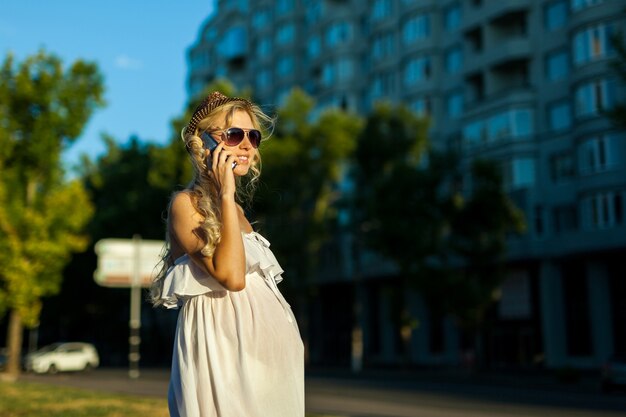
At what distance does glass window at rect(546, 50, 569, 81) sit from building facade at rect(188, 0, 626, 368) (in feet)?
0.20

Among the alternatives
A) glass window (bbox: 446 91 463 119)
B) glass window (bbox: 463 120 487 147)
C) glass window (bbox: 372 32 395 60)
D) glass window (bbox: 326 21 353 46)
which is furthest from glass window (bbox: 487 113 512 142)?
glass window (bbox: 326 21 353 46)

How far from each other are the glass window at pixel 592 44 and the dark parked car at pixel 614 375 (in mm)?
15455

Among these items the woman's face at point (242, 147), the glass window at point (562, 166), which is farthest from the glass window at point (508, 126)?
the woman's face at point (242, 147)

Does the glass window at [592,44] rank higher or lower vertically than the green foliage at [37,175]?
higher

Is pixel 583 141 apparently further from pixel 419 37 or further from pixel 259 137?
pixel 259 137

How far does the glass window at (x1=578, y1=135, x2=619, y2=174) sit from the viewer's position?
115 feet

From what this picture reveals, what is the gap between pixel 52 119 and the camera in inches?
1061

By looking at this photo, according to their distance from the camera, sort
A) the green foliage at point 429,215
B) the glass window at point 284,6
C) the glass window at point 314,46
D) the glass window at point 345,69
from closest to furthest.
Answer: the green foliage at point 429,215 → the glass window at point 345,69 → the glass window at point 314,46 → the glass window at point 284,6

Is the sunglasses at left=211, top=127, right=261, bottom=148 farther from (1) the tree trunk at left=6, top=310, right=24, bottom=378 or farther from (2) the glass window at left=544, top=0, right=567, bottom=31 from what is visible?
(2) the glass window at left=544, top=0, right=567, bottom=31

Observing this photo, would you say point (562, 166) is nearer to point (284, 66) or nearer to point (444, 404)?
point (444, 404)

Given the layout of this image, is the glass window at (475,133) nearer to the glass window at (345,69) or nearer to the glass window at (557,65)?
the glass window at (557,65)

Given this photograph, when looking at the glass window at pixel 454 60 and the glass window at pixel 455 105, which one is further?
the glass window at pixel 454 60

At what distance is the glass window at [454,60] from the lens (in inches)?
1804

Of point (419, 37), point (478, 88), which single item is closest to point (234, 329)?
point (478, 88)
